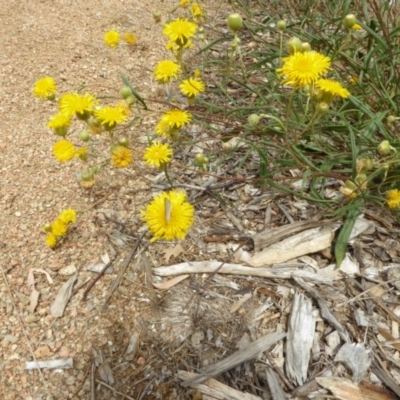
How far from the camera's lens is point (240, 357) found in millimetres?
1405

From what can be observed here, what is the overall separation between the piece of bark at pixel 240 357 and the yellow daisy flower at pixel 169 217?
1.50 ft

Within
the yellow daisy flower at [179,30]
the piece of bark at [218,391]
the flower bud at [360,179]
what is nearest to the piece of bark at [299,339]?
the piece of bark at [218,391]

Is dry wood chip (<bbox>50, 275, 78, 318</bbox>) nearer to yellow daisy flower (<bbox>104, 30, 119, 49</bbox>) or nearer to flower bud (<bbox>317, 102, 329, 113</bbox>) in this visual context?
flower bud (<bbox>317, 102, 329, 113</bbox>)

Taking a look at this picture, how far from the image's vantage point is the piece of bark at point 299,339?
4.54 feet

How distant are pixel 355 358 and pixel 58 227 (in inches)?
50.4

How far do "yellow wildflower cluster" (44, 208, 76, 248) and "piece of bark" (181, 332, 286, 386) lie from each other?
32.5 inches

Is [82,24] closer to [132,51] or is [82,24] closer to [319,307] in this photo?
[132,51]

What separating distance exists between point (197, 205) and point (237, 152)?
0.43m

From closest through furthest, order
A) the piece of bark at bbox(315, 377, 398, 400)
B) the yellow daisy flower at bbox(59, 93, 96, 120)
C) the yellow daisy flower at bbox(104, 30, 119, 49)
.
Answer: the piece of bark at bbox(315, 377, 398, 400) → the yellow daisy flower at bbox(59, 93, 96, 120) → the yellow daisy flower at bbox(104, 30, 119, 49)

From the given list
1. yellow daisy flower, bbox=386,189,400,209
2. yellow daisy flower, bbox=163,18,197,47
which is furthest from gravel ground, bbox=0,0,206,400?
yellow daisy flower, bbox=386,189,400,209

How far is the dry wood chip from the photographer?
1604 millimetres

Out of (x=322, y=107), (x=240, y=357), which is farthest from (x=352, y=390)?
(x=322, y=107)

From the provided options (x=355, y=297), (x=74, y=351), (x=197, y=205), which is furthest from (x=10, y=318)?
(x=355, y=297)

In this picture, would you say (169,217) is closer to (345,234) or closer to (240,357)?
(240,357)
